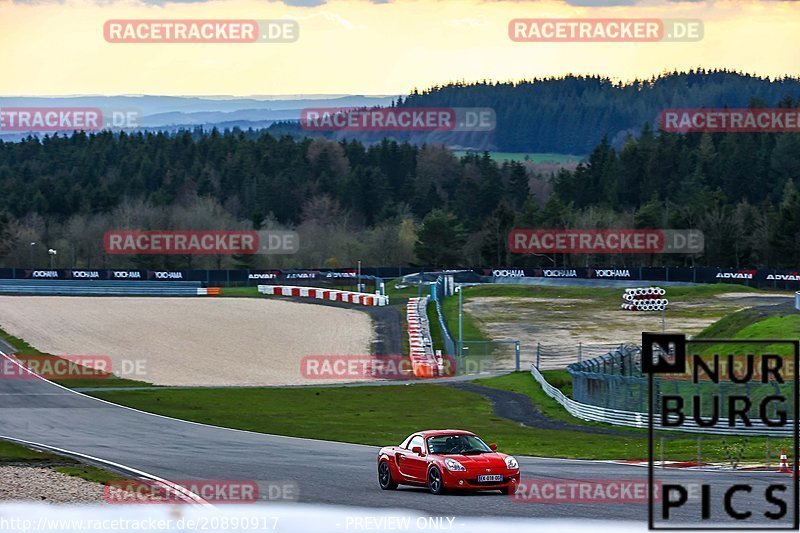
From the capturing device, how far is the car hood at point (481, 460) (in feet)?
69.6

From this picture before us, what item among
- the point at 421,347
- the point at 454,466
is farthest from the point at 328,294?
the point at 454,466

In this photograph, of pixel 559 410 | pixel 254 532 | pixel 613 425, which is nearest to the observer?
pixel 254 532

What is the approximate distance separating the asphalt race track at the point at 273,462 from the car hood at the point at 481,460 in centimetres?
57

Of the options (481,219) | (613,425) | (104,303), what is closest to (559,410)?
(613,425)

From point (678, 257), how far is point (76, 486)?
125 meters

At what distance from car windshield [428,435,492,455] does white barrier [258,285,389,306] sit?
68855 mm

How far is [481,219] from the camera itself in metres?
191

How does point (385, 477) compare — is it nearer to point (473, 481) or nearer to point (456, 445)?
point (456, 445)

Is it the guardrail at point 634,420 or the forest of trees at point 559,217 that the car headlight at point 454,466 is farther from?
the forest of trees at point 559,217

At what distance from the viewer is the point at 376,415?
4384 centimetres

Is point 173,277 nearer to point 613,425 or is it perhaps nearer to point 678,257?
point 678,257

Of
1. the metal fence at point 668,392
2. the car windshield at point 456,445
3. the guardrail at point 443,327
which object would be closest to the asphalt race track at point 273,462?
the car windshield at point 456,445

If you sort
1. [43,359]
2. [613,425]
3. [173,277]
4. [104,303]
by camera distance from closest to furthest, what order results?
1. [613,425]
2. [43,359]
3. [104,303]
4. [173,277]

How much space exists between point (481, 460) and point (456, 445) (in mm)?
951
